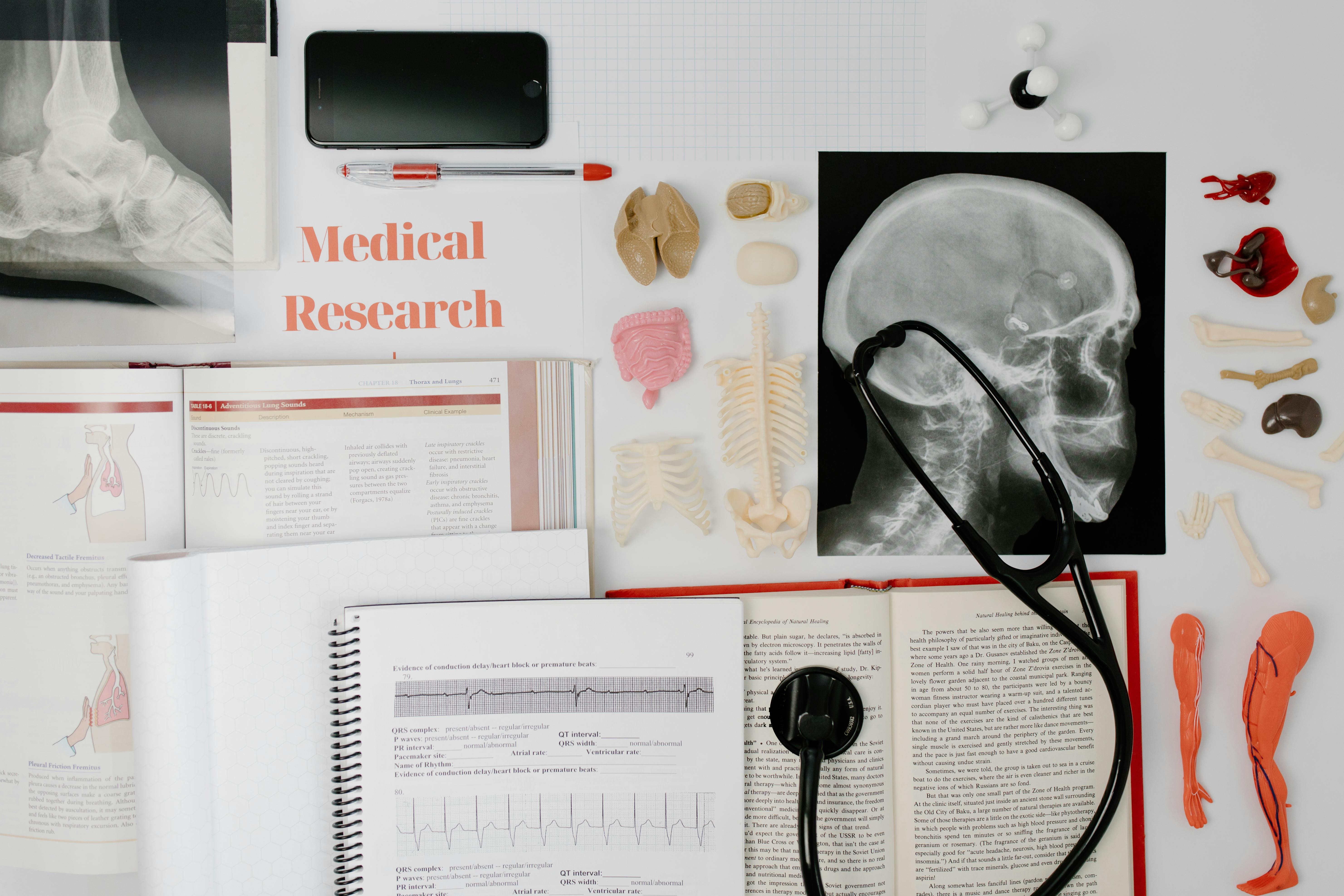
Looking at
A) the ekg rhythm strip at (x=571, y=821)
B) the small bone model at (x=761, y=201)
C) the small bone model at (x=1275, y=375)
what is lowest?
the ekg rhythm strip at (x=571, y=821)

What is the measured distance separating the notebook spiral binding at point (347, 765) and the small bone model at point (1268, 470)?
1.15 meters

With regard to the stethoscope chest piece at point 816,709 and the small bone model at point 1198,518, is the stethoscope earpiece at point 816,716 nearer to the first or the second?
the stethoscope chest piece at point 816,709

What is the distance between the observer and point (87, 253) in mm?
878

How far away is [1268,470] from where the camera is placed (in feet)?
3.03

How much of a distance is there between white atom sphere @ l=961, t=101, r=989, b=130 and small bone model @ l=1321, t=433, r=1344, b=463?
0.65 m

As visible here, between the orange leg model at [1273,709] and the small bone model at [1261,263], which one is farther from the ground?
the small bone model at [1261,263]

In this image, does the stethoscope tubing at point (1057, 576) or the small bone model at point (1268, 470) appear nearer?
the stethoscope tubing at point (1057, 576)

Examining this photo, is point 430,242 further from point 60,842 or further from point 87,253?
point 60,842

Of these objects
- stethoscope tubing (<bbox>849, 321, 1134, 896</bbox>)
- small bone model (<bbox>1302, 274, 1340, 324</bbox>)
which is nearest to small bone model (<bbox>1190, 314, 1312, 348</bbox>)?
small bone model (<bbox>1302, 274, 1340, 324</bbox>)

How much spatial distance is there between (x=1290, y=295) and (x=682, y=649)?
949mm

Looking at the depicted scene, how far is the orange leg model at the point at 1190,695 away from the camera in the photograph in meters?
0.91

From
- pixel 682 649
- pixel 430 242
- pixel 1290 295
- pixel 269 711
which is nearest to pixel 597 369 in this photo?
pixel 430 242

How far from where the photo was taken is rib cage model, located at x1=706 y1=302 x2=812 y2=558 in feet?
2.89

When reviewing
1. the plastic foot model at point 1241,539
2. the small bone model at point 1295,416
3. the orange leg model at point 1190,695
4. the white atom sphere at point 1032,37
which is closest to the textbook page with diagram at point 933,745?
the orange leg model at point 1190,695
